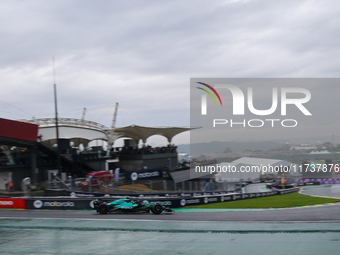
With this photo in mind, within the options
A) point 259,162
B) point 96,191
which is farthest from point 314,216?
point 259,162

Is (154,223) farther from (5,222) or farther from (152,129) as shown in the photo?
(152,129)

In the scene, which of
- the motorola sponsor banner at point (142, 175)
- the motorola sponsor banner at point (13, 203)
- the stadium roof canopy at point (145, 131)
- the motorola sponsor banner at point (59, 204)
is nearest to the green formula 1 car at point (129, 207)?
the motorola sponsor banner at point (59, 204)

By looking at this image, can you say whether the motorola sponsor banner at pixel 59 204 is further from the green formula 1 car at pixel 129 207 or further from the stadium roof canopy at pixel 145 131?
the stadium roof canopy at pixel 145 131

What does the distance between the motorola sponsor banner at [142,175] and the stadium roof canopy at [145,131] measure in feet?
53.9

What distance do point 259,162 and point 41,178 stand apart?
102 ft

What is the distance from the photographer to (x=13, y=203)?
20125mm

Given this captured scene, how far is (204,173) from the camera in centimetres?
4128

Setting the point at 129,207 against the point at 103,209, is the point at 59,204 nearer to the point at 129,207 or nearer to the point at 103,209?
the point at 103,209

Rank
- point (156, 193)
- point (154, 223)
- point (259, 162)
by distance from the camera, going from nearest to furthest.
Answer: point (154, 223) < point (156, 193) < point (259, 162)

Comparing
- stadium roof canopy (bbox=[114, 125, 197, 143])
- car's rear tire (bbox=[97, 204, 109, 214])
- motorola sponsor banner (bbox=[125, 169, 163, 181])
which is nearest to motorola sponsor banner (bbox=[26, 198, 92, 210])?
car's rear tire (bbox=[97, 204, 109, 214])

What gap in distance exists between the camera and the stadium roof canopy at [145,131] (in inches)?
1938

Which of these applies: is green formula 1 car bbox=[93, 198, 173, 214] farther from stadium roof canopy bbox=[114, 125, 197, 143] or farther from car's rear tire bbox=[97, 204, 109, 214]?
stadium roof canopy bbox=[114, 125, 197, 143]

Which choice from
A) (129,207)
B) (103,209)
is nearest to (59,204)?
(103,209)

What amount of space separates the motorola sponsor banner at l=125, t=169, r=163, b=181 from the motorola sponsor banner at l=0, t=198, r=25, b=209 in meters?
10.1
